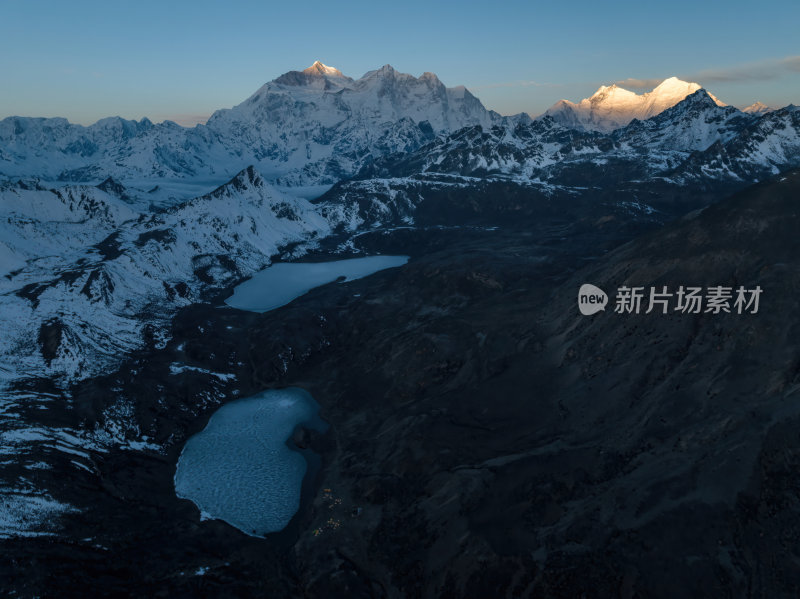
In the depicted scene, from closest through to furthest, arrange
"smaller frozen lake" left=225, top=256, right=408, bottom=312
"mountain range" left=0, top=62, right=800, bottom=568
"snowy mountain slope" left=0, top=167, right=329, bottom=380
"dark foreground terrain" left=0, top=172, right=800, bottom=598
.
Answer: "dark foreground terrain" left=0, top=172, right=800, bottom=598
"mountain range" left=0, top=62, right=800, bottom=568
"snowy mountain slope" left=0, top=167, right=329, bottom=380
"smaller frozen lake" left=225, top=256, right=408, bottom=312

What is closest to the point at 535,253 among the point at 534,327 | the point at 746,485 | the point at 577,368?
the point at 534,327

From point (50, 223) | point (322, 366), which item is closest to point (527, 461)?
point (322, 366)

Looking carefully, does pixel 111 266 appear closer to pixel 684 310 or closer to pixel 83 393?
pixel 83 393
